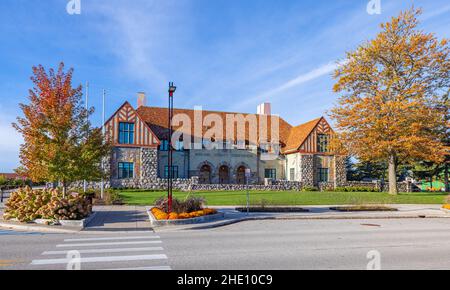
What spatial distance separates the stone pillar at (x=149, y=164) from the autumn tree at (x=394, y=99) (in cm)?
1933

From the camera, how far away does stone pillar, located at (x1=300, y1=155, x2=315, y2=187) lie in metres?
42.4

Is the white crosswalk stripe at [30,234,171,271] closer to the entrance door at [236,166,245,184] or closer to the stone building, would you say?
the stone building

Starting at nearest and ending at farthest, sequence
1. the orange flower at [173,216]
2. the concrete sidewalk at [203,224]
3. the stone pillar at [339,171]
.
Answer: the concrete sidewalk at [203,224] → the orange flower at [173,216] → the stone pillar at [339,171]

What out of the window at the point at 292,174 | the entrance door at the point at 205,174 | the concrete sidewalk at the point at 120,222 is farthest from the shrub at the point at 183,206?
the window at the point at 292,174

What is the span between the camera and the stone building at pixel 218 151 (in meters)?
38.5

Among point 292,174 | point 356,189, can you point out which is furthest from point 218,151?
point 356,189

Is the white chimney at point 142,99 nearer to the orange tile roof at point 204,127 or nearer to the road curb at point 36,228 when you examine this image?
the orange tile roof at point 204,127

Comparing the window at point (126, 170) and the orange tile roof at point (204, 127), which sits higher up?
the orange tile roof at point (204, 127)

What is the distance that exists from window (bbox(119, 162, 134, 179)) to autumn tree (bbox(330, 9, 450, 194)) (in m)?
21.8

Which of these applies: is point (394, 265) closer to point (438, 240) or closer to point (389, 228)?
point (438, 240)

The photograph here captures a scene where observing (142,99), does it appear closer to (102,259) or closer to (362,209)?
(362,209)

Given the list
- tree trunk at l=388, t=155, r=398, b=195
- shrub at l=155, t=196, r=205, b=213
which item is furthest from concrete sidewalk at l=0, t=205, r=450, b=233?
tree trunk at l=388, t=155, r=398, b=195
